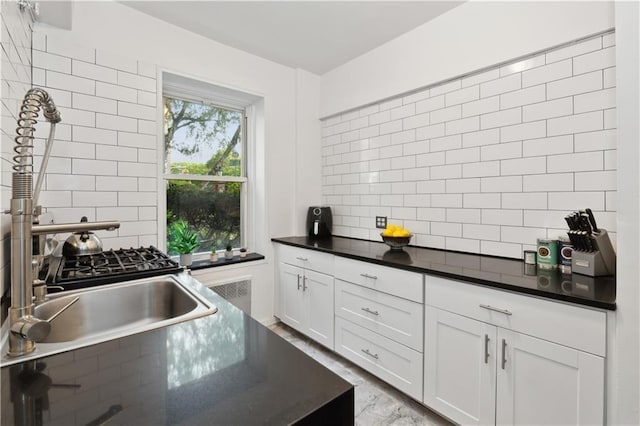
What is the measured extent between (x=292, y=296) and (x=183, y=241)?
1033 millimetres

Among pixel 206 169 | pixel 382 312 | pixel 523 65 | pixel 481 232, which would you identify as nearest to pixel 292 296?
pixel 382 312

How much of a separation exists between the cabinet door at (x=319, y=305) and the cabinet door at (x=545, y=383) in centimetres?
118

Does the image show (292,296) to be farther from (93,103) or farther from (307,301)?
(93,103)

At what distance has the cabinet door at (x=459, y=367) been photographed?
4.67ft

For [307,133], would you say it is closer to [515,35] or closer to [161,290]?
[515,35]

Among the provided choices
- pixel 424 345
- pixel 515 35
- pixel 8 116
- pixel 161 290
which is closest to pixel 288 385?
pixel 161 290

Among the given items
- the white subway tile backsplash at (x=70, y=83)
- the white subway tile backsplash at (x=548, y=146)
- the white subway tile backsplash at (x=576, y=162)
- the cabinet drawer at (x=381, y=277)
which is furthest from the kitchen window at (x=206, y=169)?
the white subway tile backsplash at (x=576, y=162)

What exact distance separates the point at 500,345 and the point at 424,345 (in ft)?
1.32

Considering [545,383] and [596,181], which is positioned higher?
[596,181]

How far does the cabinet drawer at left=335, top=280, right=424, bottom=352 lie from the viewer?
172 cm

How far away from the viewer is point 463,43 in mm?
2066

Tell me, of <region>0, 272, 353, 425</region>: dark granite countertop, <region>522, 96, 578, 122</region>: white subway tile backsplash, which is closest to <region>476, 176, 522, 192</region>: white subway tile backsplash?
<region>522, 96, 578, 122</region>: white subway tile backsplash

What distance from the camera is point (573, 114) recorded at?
1.65m

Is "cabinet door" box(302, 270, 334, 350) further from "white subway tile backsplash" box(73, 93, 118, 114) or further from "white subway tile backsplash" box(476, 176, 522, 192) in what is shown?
"white subway tile backsplash" box(73, 93, 118, 114)
